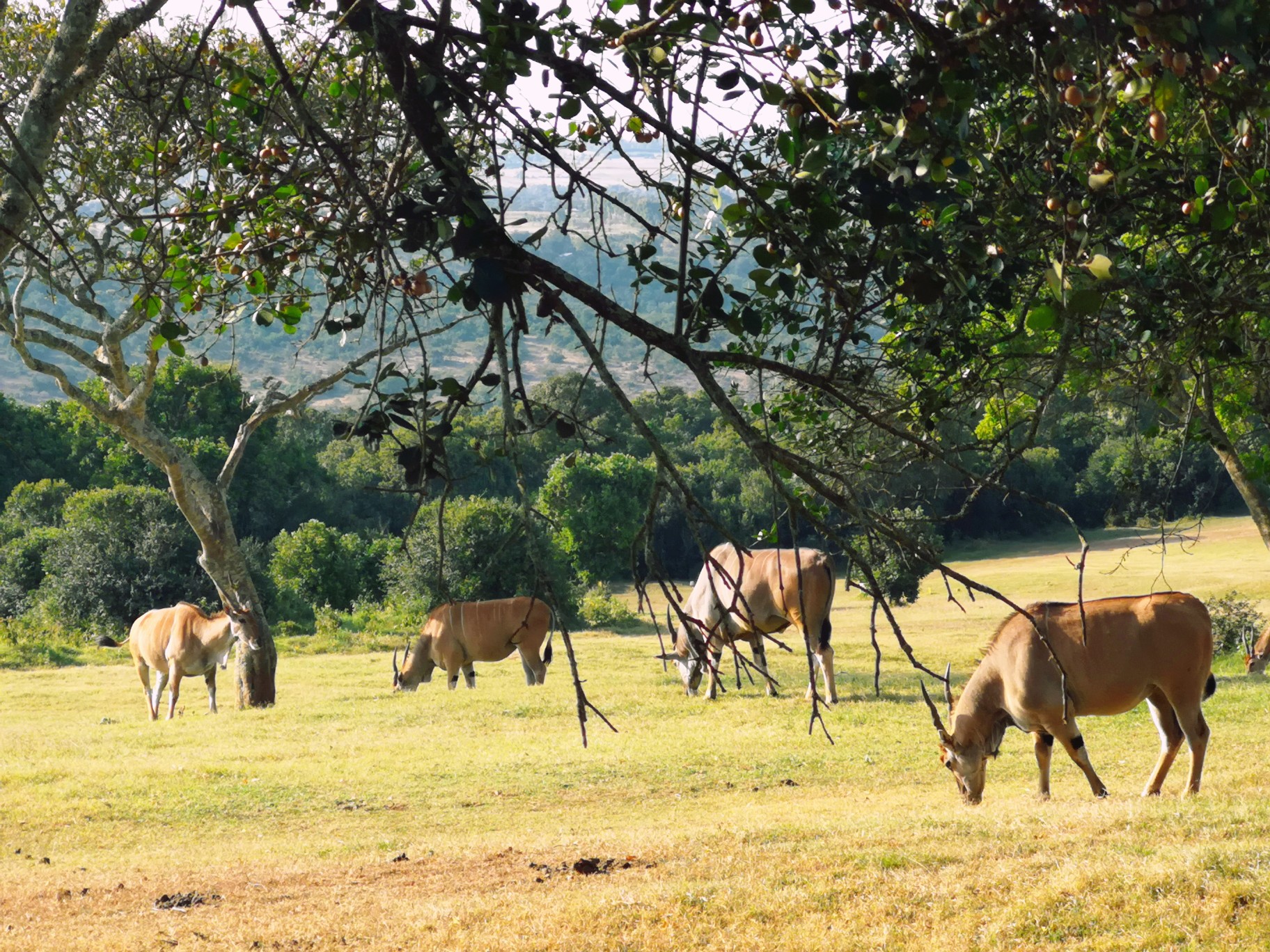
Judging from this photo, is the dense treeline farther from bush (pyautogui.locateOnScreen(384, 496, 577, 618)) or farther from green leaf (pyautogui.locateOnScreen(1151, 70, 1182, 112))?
green leaf (pyautogui.locateOnScreen(1151, 70, 1182, 112))

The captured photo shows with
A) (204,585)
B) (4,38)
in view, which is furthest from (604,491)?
(4,38)

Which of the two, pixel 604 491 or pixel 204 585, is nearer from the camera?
pixel 204 585

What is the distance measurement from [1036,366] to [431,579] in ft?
55.9

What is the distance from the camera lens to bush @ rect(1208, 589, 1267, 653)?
19486 millimetres

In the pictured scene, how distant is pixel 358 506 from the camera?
46250 millimetres

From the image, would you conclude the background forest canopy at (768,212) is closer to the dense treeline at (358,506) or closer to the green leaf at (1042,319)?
the green leaf at (1042,319)

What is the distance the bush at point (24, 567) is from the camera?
2980cm

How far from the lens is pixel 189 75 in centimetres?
306

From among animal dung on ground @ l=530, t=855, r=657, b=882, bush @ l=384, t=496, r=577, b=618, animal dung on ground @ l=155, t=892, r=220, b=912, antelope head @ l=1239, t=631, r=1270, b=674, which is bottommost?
antelope head @ l=1239, t=631, r=1270, b=674

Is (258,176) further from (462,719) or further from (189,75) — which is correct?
(462,719)

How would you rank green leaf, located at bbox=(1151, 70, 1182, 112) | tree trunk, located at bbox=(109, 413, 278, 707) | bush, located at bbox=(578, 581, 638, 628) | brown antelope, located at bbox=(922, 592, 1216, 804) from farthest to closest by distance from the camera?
bush, located at bbox=(578, 581, 638, 628) < tree trunk, located at bbox=(109, 413, 278, 707) < brown antelope, located at bbox=(922, 592, 1216, 804) < green leaf, located at bbox=(1151, 70, 1182, 112)

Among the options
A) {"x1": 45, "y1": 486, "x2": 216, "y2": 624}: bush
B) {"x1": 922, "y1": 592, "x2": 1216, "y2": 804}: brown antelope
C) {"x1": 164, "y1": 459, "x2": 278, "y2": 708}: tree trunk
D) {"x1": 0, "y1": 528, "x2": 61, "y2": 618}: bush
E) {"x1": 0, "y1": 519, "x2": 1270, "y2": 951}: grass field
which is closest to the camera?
{"x1": 0, "y1": 519, "x2": 1270, "y2": 951}: grass field

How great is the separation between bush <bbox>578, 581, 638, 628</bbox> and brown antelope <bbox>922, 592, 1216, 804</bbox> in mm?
19555

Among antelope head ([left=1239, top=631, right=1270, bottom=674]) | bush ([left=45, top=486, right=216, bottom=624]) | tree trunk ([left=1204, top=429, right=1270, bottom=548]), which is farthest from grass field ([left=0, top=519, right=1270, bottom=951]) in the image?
bush ([left=45, top=486, right=216, bottom=624])
